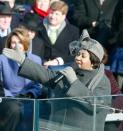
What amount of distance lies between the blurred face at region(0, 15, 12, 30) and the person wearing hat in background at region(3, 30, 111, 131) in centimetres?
262

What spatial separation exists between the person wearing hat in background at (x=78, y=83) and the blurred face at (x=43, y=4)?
3432mm

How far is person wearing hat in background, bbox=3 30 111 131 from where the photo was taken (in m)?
7.34

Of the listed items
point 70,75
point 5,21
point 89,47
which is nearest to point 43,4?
point 5,21

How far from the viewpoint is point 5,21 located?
10.6 m

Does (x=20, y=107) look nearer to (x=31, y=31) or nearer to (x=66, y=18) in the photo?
(x=31, y=31)

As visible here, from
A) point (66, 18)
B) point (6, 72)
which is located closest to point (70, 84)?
point (6, 72)

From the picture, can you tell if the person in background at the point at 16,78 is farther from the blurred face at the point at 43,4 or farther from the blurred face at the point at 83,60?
the blurred face at the point at 43,4

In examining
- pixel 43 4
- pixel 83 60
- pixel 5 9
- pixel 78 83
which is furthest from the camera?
pixel 43 4

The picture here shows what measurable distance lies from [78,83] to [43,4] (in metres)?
4.20

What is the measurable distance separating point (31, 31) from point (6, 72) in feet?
5.08

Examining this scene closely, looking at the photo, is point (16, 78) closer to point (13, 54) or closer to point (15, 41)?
point (15, 41)

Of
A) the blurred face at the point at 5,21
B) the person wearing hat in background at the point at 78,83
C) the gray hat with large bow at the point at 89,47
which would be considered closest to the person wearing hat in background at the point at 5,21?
the blurred face at the point at 5,21

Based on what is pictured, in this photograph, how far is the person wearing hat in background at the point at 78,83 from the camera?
24.1 ft

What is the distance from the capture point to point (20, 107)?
745cm
